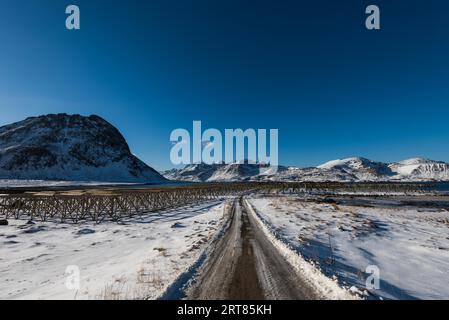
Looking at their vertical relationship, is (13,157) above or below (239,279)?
above

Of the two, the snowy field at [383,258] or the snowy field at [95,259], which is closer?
the snowy field at [95,259]

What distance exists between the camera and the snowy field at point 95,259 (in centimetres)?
859

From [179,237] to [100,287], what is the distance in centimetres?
998

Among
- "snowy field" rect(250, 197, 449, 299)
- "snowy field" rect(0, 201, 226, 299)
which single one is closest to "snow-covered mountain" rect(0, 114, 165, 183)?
"snowy field" rect(0, 201, 226, 299)

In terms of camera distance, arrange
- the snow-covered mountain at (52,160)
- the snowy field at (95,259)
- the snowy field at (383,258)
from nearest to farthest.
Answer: the snowy field at (95,259) → the snowy field at (383,258) → the snow-covered mountain at (52,160)

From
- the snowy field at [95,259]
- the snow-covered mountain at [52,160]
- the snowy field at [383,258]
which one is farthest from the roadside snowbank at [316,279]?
the snow-covered mountain at [52,160]

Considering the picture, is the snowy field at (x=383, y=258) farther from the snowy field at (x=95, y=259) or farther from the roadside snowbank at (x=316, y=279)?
Answer: the snowy field at (x=95, y=259)

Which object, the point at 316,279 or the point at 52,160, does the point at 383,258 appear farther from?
the point at 52,160

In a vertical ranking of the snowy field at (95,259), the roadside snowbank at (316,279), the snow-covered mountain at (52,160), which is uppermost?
the snow-covered mountain at (52,160)

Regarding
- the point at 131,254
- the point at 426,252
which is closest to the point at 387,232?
the point at 426,252

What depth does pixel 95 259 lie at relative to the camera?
13766 mm
